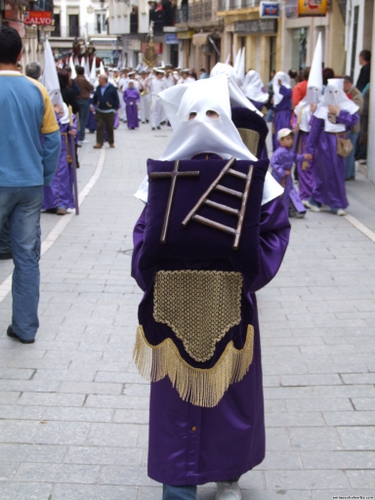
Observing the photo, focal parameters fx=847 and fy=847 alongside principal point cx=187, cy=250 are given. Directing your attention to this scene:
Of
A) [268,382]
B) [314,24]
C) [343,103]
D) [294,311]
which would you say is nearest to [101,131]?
[343,103]

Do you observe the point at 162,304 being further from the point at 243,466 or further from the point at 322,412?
the point at 322,412

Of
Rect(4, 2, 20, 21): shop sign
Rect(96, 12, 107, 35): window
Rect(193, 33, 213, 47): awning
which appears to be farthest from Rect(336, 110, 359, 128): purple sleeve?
Rect(96, 12, 107, 35): window

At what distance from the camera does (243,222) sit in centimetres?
315

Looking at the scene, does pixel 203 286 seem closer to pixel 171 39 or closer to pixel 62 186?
pixel 62 186

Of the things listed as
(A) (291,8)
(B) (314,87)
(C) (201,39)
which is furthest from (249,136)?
(C) (201,39)

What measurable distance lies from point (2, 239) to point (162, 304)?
551 cm

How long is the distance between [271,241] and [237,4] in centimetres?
4335

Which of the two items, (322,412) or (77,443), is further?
(322,412)

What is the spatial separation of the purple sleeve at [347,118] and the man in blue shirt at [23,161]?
6081 mm

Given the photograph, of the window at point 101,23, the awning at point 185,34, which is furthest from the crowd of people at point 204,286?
the window at point 101,23

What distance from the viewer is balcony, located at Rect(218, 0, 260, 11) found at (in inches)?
1623

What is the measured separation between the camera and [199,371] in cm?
331

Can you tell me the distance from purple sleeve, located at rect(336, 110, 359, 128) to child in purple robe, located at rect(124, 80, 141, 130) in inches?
647

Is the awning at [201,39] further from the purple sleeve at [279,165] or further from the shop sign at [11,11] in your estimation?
the purple sleeve at [279,165]
